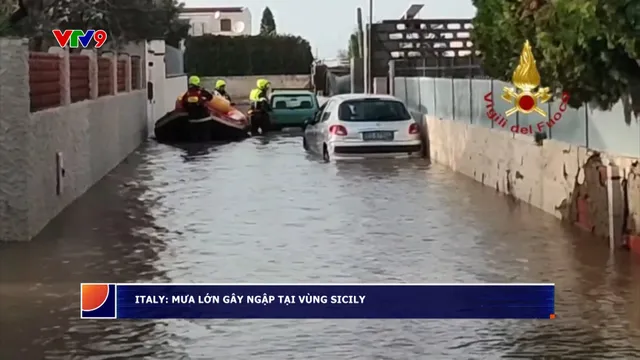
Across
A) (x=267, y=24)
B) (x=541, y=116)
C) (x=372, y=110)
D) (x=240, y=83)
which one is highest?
(x=267, y=24)

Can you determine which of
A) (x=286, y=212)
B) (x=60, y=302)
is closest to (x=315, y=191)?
(x=286, y=212)

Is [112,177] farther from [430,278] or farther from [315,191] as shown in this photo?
[430,278]

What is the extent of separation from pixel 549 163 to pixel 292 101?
20.7m

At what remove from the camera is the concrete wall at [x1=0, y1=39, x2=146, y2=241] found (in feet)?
42.9

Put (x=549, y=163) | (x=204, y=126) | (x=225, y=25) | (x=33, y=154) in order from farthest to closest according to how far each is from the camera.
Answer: (x=225, y=25) < (x=204, y=126) < (x=549, y=163) < (x=33, y=154)

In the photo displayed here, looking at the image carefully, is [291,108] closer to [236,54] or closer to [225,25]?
[225,25]

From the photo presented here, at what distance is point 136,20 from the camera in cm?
3073

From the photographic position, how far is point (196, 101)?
98.9 ft

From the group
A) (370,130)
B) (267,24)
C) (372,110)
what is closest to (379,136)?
(370,130)

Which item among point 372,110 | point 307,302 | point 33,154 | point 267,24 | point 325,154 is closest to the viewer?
point 307,302

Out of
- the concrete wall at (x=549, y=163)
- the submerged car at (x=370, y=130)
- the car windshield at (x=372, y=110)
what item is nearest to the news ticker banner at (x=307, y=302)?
the concrete wall at (x=549, y=163)

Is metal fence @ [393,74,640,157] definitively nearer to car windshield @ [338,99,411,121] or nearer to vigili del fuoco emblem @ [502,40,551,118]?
vigili del fuoco emblem @ [502,40,551,118]

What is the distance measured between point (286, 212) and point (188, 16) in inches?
1213

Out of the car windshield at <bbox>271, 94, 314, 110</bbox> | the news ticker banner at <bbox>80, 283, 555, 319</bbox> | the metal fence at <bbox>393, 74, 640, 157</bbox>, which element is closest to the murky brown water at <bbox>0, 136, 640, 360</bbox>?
the news ticker banner at <bbox>80, 283, 555, 319</bbox>
